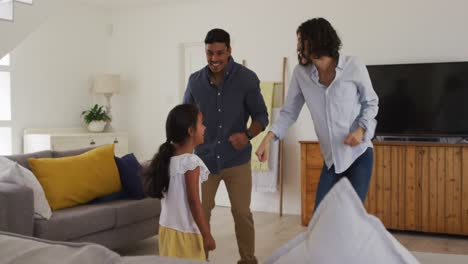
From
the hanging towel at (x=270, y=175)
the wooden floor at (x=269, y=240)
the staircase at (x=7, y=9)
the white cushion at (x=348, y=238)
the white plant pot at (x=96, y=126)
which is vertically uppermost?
the staircase at (x=7, y=9)

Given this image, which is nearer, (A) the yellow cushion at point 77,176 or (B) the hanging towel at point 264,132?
(A) the yellow cushion at point 77,176

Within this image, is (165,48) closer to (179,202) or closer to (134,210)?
(134,210)

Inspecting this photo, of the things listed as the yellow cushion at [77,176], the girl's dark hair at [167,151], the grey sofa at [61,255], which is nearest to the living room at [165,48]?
the yellow cushion at [77,176]

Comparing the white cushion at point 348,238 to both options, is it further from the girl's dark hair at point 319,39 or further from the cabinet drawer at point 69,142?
the cabinet drawer at point 69,142

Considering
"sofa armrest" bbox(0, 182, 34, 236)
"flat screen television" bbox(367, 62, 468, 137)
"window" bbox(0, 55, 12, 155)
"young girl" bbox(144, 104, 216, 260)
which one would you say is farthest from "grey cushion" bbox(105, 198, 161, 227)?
"window" bbox(0, 55, 12, 155)

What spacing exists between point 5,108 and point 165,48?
2034 millimetres

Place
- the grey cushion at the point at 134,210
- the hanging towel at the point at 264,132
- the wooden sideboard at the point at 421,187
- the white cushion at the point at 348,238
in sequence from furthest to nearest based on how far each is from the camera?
the hanging towel at the point at 264,132
the wooden sideboard at the point at 421,187
the grey cushion at the point at 134,210
the white cushion at the point at 348,238

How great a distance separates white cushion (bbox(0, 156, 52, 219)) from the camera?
3.06 metres

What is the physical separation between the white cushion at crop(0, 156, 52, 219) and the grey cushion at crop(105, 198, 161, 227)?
20.5 inches

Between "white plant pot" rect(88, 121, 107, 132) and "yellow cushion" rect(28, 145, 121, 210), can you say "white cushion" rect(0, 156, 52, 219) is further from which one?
"white plant pot" rect(88, 121, 107, 132)

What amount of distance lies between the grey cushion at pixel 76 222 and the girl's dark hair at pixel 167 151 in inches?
43.2

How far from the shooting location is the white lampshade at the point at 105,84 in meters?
6.29

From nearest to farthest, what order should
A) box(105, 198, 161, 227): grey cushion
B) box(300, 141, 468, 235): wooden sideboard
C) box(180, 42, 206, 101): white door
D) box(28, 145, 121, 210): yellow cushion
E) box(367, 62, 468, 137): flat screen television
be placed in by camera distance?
box(28, 145, 121, 210): yellow cushion, box(105, 198, 161, 227): grey cushion, box(300, 141, 468, 235): wooden sideboard, box(367, 62, 468, 137): flat screen television, box(180, 42, 206, 101): white door

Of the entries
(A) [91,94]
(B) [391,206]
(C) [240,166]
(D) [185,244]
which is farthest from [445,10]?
(A) [91,94]
